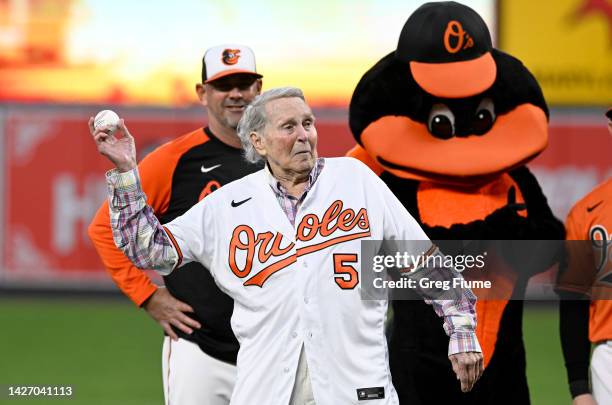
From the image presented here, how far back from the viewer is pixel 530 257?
5.39 m

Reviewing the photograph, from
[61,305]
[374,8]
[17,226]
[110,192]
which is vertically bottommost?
[61,305]

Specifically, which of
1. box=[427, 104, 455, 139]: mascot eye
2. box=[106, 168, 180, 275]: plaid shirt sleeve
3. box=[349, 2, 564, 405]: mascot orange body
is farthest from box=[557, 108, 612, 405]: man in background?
box=[106, 168, 180, 275]: plaid shirt sleeve

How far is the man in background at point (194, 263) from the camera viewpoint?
18.8ft

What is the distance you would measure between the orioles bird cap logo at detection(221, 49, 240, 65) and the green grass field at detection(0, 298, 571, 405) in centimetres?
334

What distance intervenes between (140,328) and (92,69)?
3992mm

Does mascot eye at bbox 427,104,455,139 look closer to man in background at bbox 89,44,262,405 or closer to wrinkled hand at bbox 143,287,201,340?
man in background at bbox 89,44,262,405

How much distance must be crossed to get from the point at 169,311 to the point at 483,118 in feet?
5.42

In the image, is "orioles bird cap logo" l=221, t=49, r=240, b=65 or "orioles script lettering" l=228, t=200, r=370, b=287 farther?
"orioles bird cap logo" l=221, t=49, r=240, b=65

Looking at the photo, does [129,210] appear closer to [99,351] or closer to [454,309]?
[454,309]

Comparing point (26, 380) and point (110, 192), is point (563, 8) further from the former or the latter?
point (110, 192)

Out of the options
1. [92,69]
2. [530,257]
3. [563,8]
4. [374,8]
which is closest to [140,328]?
[92,69]

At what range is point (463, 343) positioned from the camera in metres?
4.47

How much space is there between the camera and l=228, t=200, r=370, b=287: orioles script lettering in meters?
4.45

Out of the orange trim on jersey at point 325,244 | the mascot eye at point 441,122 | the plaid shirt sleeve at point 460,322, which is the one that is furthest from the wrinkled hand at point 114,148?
the mascot eye at point 441,122
